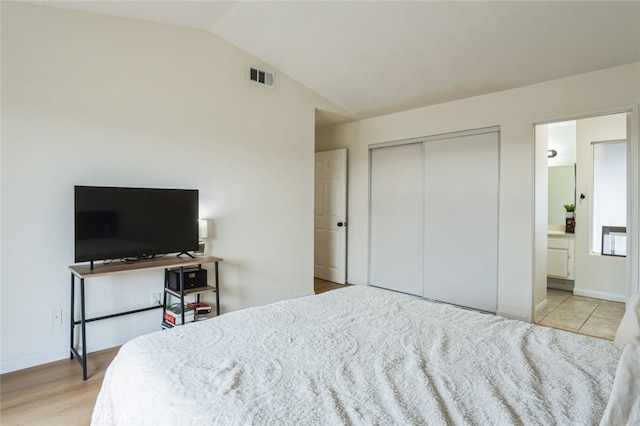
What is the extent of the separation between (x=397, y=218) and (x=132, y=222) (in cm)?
317

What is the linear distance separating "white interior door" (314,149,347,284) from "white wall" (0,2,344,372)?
1038mm

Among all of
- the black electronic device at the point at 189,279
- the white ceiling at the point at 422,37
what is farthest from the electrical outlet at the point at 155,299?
the white ceiling at the point at 422,37

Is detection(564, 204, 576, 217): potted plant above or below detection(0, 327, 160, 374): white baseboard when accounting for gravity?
above

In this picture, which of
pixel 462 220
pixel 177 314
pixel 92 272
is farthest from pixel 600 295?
pixel 92 272

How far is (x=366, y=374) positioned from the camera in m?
1.20

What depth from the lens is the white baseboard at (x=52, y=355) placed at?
2.54m

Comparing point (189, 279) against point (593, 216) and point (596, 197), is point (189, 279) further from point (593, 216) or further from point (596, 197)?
point (596, 197)

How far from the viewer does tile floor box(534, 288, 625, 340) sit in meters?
3.49

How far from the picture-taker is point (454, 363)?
4.24 ft

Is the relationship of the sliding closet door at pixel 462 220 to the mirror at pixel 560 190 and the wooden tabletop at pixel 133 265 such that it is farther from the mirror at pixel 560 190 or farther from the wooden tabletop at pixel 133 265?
the wooden tabletop at pixel 133 265

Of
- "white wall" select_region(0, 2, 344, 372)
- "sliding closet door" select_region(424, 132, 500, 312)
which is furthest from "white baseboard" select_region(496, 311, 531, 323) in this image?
"white wall" select_region(0, 2, 344, 372)

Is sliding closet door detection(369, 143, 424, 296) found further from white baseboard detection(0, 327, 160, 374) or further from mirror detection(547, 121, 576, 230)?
white baseboard detection(0, 327, 160, 374)

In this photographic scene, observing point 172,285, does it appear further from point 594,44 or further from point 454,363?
point 594,44

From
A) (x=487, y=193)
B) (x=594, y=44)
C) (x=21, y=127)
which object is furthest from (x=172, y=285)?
(x=594, y=44)
